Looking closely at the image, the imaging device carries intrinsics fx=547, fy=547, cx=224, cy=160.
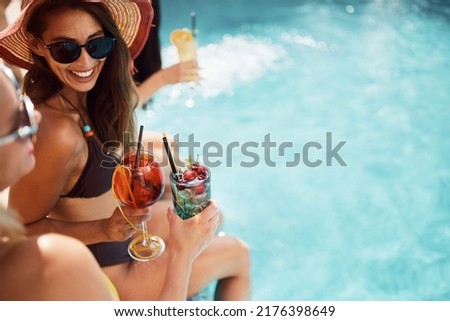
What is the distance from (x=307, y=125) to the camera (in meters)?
4.05

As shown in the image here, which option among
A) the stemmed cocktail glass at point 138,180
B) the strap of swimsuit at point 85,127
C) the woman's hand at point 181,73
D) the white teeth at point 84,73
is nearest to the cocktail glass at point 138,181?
the stemmed cocktail glass at point 138,180

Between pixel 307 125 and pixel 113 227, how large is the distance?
2.27 m

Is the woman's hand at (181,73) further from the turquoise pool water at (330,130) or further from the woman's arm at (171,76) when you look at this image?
the turquoise pool water at (330,130)

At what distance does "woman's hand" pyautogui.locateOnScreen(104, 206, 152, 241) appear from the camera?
2.06 m

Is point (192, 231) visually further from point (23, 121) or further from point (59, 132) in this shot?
point (23, 121)

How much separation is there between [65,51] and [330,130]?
2357 mm

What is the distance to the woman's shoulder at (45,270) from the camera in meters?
1.28

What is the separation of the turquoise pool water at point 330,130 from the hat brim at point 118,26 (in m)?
1.33

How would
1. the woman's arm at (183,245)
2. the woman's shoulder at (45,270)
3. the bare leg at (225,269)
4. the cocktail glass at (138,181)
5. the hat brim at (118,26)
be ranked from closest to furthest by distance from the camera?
the woman's shoulder at (45,270) → the woman's arm at (183,245) → the cocktail glass at (138,181) → the hat brim at (118,26) → the bare leg at (225,269)

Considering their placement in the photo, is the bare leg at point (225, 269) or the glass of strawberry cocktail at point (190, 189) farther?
the bare leg at point (225, 269)

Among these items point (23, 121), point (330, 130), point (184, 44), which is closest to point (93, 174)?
point (23, 121)

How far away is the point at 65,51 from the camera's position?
205 cm

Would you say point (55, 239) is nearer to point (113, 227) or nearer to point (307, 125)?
point (113, 227)

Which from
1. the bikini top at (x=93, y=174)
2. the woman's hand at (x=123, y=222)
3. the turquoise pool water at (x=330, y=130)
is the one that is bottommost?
the turquoise pool water at (x=330, y=130)
